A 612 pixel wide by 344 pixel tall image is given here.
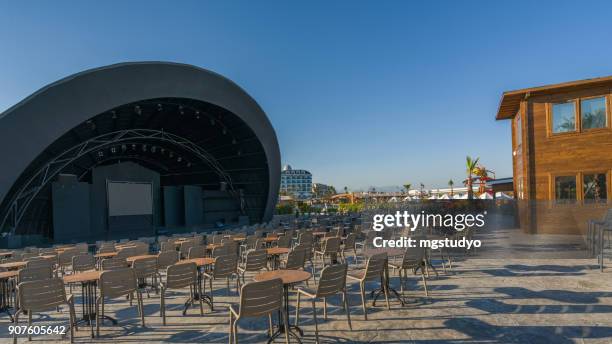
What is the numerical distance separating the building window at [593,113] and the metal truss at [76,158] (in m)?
18.5

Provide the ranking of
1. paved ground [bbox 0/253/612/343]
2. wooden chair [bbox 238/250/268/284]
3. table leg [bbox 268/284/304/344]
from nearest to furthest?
1. table leg [bbox 268/284/304/344]
2. paved ground [bbox 0/253/612/343]
3. wooden chair [bbox 238/250/268/284]

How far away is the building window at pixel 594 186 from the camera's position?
13.3 m

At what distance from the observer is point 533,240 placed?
39.8ft

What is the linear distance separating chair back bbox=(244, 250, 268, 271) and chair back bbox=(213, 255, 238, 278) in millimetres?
294

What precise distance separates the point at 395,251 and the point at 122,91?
13.5 m

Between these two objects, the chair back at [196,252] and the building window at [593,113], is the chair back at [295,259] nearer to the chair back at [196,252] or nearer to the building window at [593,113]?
the chair back at [196,252]

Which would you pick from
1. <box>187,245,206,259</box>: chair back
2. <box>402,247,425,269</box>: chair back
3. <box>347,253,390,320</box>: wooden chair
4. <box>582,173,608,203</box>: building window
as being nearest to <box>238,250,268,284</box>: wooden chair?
<box>187,245,206,259</box>: chair back

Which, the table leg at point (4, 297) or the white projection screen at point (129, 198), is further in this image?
the white projection screen at point (129, 198)

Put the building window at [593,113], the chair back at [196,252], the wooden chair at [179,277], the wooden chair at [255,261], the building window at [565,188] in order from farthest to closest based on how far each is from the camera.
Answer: the building window at [565,188] → the building window at [593,113] → the chair back at [196,252] → the wooden chair at [255,261] → the wooden chair at [179,277]

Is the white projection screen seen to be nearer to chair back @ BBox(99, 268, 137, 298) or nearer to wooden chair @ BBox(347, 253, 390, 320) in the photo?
chair back @ BBox(99, 268, 137, 298)

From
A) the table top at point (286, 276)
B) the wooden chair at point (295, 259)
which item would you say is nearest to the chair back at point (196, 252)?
the wooden chair at point (295, 259)

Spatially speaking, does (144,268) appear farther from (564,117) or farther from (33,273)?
(564,117)

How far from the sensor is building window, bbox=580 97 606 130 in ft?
43.7

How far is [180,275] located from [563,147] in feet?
45.1
